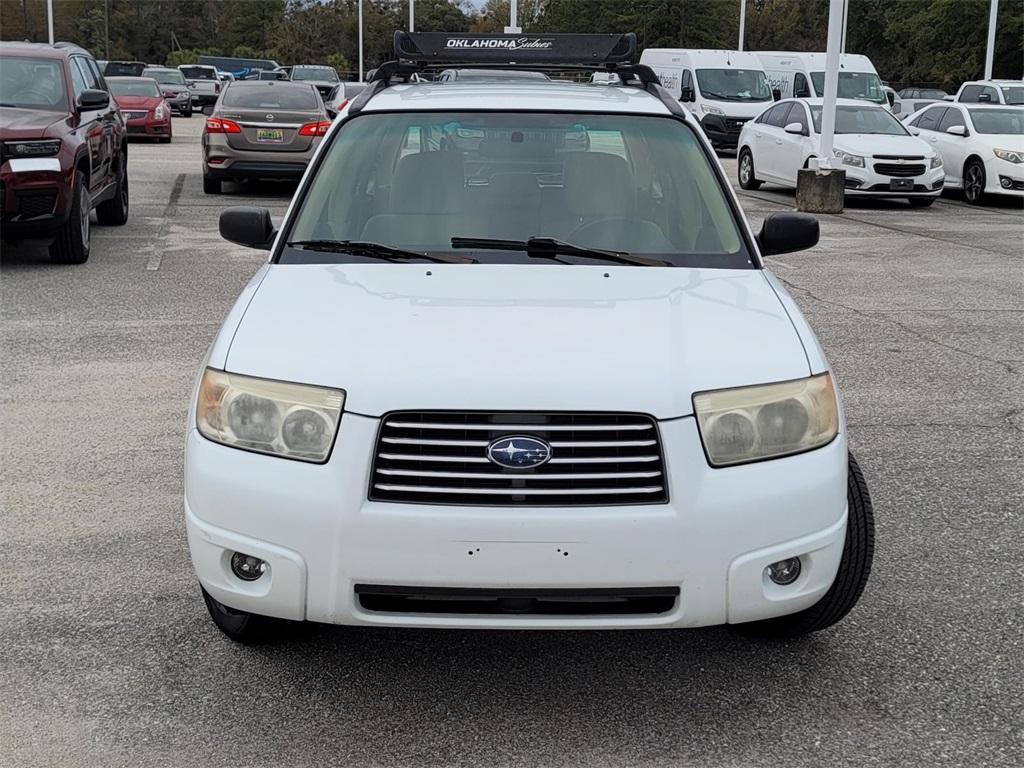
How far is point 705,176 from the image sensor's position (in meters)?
4.83

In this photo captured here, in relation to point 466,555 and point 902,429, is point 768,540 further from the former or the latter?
point 902,429

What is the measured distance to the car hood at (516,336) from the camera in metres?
3.32

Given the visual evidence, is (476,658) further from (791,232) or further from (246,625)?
(791,232)

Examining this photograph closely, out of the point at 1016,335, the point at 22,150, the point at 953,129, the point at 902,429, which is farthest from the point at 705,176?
the point at 953,129

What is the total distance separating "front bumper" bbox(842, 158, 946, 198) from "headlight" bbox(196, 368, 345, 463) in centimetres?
1582

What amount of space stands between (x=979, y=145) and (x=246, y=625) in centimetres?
1780

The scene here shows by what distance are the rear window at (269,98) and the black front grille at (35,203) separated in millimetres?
7109

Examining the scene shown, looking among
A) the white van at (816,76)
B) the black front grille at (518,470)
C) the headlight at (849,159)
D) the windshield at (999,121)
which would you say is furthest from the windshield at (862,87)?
the black front grille at (518,470)

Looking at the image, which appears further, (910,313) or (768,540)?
(910,313)

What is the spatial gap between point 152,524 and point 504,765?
224cm

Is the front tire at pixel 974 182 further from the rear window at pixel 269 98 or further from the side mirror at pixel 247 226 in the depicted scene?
the side mirror at pixel 247 226

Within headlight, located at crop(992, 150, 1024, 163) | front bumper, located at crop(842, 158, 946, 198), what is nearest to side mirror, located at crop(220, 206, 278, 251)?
front bumper, located at crop(842, 158, 946, 198)

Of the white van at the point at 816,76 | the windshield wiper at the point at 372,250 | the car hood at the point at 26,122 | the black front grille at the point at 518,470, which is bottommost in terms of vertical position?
the black front grille at the point at 518,470

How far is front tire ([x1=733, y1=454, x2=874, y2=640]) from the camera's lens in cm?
375
